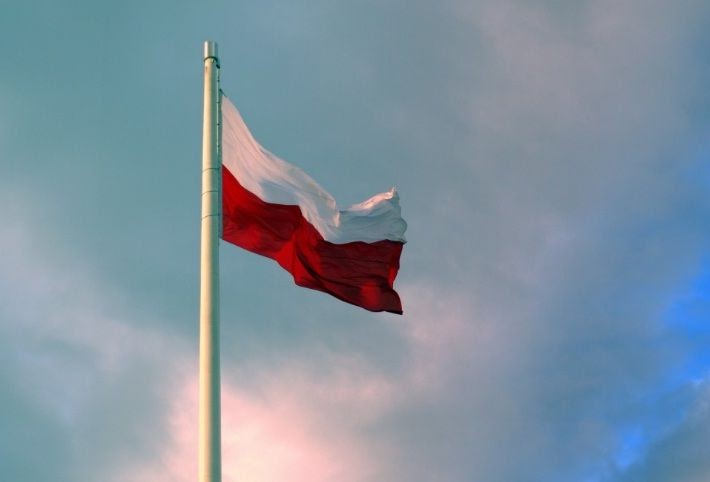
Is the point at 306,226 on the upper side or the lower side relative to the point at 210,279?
upper

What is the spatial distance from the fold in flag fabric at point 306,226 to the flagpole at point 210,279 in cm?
100

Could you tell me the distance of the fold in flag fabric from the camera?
25.8 m

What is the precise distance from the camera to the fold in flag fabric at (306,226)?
2575cm

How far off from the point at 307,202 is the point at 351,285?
263 cm

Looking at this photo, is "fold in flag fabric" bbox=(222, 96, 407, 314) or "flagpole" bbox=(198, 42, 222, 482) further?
"fold in flag fabric" bbox=(222, 96, 407, 314)

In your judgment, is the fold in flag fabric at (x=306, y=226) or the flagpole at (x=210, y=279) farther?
the fold in flag fabric at (x=306, y=226)

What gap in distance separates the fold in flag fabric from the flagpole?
→ 100 cm

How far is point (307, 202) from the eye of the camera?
90.3 feet

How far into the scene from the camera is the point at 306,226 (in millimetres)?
27453

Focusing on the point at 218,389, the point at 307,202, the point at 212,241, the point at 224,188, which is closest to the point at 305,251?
the point at 307,202

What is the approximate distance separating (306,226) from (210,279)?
568cm

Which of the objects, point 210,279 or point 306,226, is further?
point 306,226

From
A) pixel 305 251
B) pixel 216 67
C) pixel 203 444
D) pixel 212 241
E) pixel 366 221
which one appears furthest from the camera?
pixel 366 221

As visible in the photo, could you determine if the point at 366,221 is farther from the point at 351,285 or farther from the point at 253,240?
the point at 253,240
